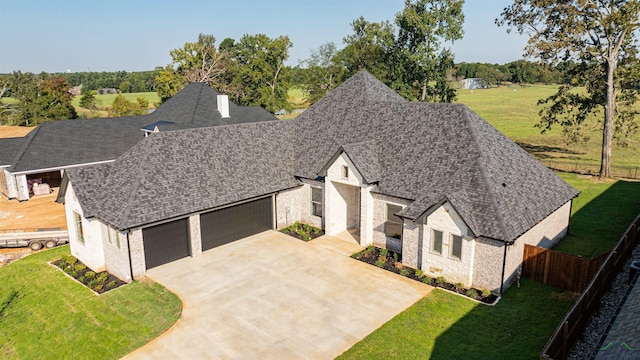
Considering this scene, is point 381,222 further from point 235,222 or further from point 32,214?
point 32,214

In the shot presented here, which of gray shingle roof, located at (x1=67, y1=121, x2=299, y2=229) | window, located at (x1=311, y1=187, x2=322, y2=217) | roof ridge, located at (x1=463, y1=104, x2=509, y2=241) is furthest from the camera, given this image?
window, located at (x1=311, y1=187, x2=322, y2=217)

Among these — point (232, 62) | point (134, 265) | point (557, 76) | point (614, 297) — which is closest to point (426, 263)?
point (614, 297)

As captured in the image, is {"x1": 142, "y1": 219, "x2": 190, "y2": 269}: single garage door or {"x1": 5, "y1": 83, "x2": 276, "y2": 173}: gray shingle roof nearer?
{"x1": 142, "y1": 219, "x2": 190, "y2": 269}: single garage door

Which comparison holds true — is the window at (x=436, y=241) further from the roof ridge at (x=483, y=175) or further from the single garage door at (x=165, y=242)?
the single garage door at (x=165, y=242)

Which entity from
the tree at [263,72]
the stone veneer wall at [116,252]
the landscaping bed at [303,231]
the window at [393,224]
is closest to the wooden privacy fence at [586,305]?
the window at [393,224]

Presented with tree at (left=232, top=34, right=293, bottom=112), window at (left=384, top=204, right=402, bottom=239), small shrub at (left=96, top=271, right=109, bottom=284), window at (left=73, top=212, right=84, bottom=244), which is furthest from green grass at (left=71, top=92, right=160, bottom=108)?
window at (left=384, top=204, right=402, bottom=239)

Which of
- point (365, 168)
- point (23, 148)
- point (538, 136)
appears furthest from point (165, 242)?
point (538, 136)

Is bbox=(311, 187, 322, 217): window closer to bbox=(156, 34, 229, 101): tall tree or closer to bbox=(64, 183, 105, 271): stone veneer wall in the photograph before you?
bbox=(64, 183, 105, 271): stone veneer wall
